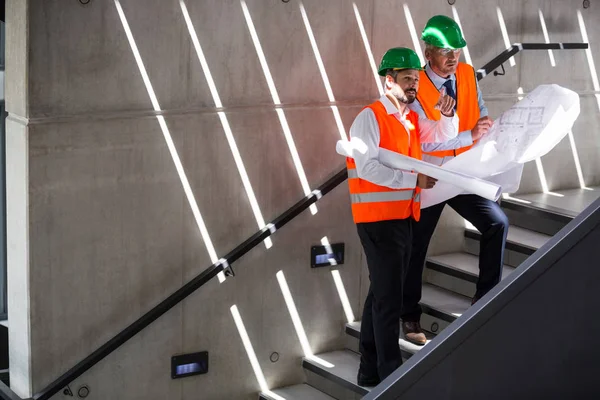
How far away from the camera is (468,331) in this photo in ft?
11.7

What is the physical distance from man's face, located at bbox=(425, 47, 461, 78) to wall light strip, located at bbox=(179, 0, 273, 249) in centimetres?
112

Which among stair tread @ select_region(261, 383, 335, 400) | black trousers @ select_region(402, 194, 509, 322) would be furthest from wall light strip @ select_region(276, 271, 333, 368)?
black trousers @ select_region(402, 194, 509, 322)

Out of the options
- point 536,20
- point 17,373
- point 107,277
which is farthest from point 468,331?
point 536,20

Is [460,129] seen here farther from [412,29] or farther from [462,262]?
[462,262]

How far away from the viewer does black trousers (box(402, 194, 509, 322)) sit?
17.1 ft

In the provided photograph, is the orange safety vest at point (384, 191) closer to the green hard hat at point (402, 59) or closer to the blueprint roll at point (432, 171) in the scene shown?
the blueprint roll at point (432, 171)

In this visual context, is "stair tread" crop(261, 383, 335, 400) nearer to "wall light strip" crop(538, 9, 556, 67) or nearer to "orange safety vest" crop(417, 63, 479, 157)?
"orange safety vest" crop(417, 63, 479, 157)

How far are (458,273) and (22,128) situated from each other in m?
2.57

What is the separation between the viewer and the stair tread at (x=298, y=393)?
5793 mm

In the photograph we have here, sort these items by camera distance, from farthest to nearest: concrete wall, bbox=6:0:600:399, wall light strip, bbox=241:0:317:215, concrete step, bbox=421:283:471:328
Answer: concrete step, bbox=421:283:471:328 < wall light strip, bbox=241:0:317:215 < concrete wall, bbox=6:0:600:399

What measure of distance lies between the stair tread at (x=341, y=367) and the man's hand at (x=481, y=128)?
4.55ft

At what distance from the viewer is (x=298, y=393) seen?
231 inches

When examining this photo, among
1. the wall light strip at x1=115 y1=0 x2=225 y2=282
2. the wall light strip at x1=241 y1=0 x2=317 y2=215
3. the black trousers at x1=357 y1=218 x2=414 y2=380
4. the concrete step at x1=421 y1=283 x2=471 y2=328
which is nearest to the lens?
the black trousers at x1=357 y1=218 x2=414 y2=380

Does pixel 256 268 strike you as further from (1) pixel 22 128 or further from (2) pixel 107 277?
(1) pixel 22 128
